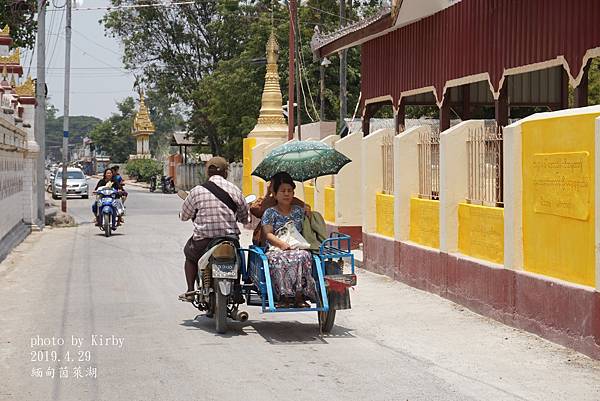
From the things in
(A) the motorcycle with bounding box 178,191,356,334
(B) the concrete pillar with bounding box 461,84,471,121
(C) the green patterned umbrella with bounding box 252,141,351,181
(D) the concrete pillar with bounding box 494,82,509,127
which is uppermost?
(B) the concrete pillar with bounding box 461,84,471,121

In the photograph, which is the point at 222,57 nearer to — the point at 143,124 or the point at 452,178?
the point at 143,124

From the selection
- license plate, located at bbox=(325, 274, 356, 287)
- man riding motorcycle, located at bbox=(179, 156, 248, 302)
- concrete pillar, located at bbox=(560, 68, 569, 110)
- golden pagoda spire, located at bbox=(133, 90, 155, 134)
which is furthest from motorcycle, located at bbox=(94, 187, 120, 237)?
golden pagoda spire, located at bbox=(133, 90, 155, 134)

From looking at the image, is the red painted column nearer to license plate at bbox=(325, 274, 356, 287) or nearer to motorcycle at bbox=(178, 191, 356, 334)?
motorcycle at bbox=(178, 191, 356, 334)

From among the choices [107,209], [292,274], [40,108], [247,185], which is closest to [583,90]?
[292,274]

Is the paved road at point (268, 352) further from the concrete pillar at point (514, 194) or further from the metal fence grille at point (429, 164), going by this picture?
the metal fence grille at point (429, 164)

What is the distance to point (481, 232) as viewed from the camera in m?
12.0

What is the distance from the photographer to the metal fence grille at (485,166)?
39.4ft

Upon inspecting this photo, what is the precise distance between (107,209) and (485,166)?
13.4 metres

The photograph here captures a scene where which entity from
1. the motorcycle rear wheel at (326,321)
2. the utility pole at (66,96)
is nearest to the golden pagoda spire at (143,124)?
the utility pole at (66,96)

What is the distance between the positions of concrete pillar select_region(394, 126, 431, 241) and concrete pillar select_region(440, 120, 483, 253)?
191cm

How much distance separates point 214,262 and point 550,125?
357 cm

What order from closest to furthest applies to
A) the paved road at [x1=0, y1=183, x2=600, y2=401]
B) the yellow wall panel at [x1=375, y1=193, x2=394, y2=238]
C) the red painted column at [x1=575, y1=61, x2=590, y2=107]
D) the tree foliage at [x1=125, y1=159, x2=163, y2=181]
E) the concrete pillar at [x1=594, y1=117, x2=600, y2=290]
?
the paved road at [x1=0, y1=183, x2=600, y2=401], the concrete pillar at [x1=594, y1=117, x2=600, y2=290], the red painted column at [x1=575, y1=61, x2=590, y2=107], the yellow wall panel at [x1=375, y1=193, x2=394, y2=238], the tree foliage at [x1=125, y1=159, x2=163, y2=181]

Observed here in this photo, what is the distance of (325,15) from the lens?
138 ft

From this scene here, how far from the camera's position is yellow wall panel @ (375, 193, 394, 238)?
52.5ft
